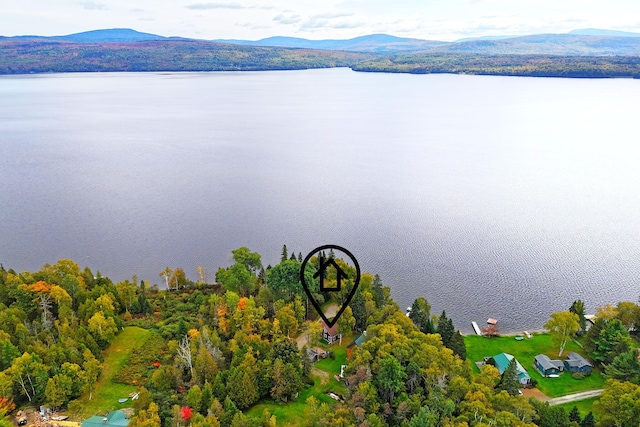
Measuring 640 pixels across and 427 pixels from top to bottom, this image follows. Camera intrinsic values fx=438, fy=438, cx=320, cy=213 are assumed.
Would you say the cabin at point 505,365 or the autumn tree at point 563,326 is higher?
the autumn tree at point 563,326

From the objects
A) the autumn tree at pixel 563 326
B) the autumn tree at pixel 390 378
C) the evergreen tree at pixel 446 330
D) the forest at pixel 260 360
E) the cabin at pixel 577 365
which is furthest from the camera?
the autumn tree at pixel 563 326

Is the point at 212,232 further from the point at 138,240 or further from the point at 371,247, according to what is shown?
the point at 371,247

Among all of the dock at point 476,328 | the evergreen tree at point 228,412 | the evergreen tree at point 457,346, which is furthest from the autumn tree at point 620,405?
the evergreen tree at point 228,412

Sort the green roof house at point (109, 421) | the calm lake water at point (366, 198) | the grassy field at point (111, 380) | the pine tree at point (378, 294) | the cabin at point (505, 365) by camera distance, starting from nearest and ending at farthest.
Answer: the green roof house at point (109, 421)
the grassy field at point (111, 380)
the cabin at point (505, 365)
the pine tree at point (378, 294)
the calm lake water at point (366, 198)

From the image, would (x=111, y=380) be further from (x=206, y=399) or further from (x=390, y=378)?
(x=390, y=378)

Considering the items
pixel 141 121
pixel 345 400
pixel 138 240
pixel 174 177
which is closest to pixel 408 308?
pixel 345 400

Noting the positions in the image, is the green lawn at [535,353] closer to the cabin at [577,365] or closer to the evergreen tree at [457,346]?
the cabin at [577,365]
